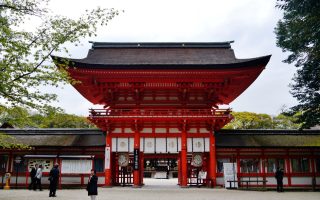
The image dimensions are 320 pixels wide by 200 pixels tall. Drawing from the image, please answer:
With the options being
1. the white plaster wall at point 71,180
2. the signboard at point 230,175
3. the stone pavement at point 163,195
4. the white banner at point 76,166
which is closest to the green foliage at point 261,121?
the signboard at point 230,175

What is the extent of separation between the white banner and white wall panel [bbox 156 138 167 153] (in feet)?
16.6

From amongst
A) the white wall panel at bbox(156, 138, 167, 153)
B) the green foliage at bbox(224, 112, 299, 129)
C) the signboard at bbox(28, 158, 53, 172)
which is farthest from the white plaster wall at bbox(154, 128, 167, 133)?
the green foliage at bbox(224, 112, 299, 129)

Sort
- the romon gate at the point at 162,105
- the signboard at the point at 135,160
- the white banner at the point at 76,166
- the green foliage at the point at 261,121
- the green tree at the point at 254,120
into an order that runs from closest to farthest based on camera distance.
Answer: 1. the romon gate at the point at 162,105
2. the signboard at the point at 135,160
3. the white banner at the point at 76,166
4. the green tree at the point at 254,120
5. the green foliage at the point at 261,121

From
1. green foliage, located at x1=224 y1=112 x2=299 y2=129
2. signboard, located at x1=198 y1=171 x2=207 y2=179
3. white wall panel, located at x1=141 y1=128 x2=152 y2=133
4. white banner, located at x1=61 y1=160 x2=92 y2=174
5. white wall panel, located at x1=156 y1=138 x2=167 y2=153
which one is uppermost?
green foliage, located at x1=224 y1=112 x2=299 y2=129

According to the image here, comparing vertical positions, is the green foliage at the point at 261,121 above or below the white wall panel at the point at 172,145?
above

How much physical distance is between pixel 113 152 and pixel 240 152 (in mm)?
9820

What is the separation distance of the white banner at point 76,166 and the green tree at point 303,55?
16421 millimetres

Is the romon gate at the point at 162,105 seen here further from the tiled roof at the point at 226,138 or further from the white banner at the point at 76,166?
the tiled roof at the point at 226,138

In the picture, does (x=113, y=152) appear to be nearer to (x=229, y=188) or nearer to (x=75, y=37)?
(x=229, y=188)

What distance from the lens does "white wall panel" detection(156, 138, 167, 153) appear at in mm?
22844

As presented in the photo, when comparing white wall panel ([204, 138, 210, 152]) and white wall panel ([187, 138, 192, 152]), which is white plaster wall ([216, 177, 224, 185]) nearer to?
white wall panel ([204, 138, 210, 152])

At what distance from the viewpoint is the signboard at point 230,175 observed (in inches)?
878

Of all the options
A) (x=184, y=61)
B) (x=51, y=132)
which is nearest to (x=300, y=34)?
(x=184, y=61)

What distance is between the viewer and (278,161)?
24.3m
